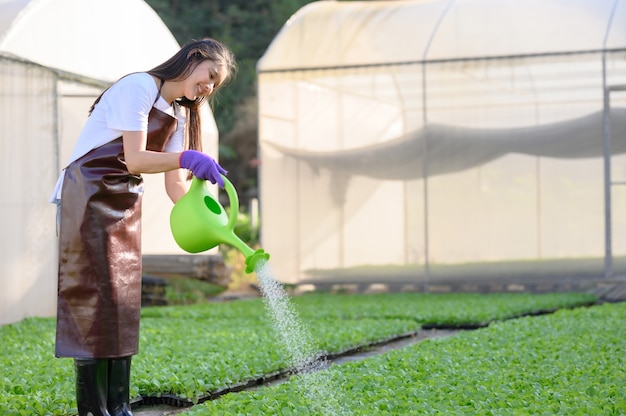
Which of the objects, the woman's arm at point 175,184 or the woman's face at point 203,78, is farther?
the woman's arm at point 175,184

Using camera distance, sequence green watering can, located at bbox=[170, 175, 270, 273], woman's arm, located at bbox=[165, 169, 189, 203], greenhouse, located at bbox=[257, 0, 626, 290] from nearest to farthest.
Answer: green watering can, located at bbox=[170, 175, 270, 273], woman's arm, located at bbox=[165, 169, 189, 203], greenhouse, located at bbox=[257, 0, 626, 290]

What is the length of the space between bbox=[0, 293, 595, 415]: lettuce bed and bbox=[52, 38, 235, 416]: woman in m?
0.52

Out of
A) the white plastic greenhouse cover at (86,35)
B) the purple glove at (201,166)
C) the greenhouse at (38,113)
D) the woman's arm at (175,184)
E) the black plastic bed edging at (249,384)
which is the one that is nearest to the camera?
the purple glove at (201,166)

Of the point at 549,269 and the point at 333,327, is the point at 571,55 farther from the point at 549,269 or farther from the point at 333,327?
the point at 333,327

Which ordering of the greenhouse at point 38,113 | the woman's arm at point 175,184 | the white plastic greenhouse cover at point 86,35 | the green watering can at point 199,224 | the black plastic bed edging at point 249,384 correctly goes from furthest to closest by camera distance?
the white plastic greenhouse cover at point 86,35
the greenhouse at point 38,113
the black plastic bed edging at point 249,384
the woman's arm at point 175,184
the green watering can at point 199,224

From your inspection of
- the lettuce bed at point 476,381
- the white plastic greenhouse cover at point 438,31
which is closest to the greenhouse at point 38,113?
the white plastic greenhouse cover at point 438,31

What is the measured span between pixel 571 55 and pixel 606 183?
4.71 feet

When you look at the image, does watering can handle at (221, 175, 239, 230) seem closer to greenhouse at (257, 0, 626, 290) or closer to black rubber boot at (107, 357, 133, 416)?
black rubber boot at (107, 357, 133, 416)

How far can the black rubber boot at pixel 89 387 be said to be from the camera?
11.4 ft

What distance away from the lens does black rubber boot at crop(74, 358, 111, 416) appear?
3.47 metres

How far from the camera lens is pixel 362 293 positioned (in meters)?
11.4

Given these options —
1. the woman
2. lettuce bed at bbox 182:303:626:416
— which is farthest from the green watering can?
lettuce bed at bbox 182:303:626:416

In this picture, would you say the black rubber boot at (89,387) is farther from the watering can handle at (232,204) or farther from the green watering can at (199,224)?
the watering can handle at (232,204)

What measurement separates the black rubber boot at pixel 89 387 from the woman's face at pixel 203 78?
101 centimetres
